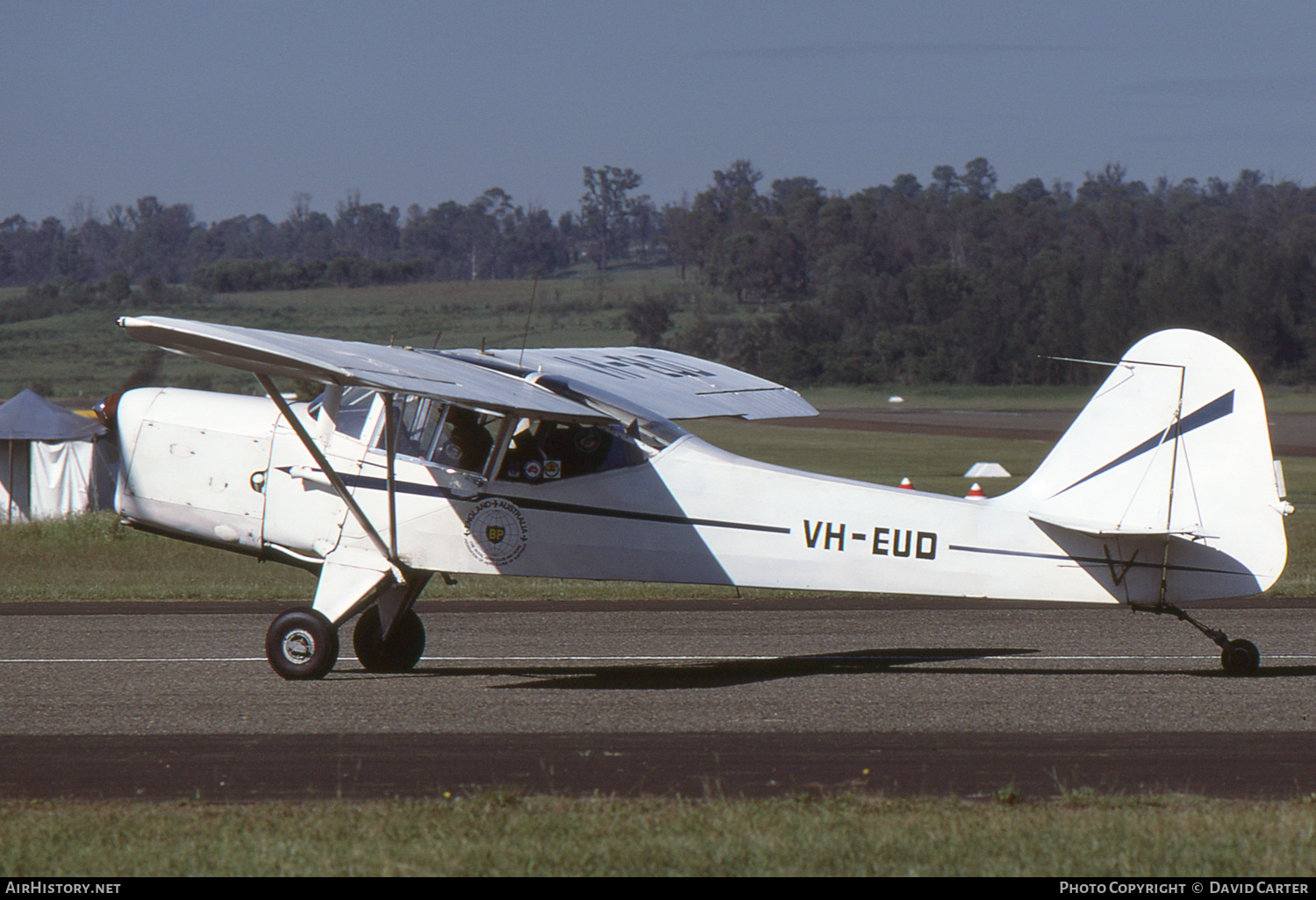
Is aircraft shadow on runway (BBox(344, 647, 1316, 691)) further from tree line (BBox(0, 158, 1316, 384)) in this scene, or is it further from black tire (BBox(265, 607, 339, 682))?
tree line (BBox(0, 158, 1316, 384))

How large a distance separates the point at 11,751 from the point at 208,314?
10948cm

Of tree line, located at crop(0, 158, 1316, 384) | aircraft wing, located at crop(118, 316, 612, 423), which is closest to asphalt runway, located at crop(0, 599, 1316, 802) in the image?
aircraft wing, located at crop(118, 316, 612, 423)

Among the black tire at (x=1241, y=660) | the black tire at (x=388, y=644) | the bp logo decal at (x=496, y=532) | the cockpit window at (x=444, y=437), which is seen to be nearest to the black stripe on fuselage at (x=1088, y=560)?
the black tire at (x=1241, y=660)

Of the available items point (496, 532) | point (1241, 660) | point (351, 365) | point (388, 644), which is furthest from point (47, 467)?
point (1241, 660)

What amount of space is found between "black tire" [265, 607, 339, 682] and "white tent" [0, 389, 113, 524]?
69.3 feet

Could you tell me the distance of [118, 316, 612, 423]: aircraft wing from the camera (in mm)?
8703

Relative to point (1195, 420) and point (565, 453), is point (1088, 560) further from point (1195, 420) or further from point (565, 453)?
point (565, 453)

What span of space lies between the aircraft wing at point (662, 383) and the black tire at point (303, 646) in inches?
88.3

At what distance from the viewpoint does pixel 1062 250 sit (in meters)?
134

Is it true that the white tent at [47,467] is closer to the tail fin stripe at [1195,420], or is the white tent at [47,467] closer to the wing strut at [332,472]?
the wing strut at [332,472]

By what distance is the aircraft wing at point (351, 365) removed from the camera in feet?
28.6
